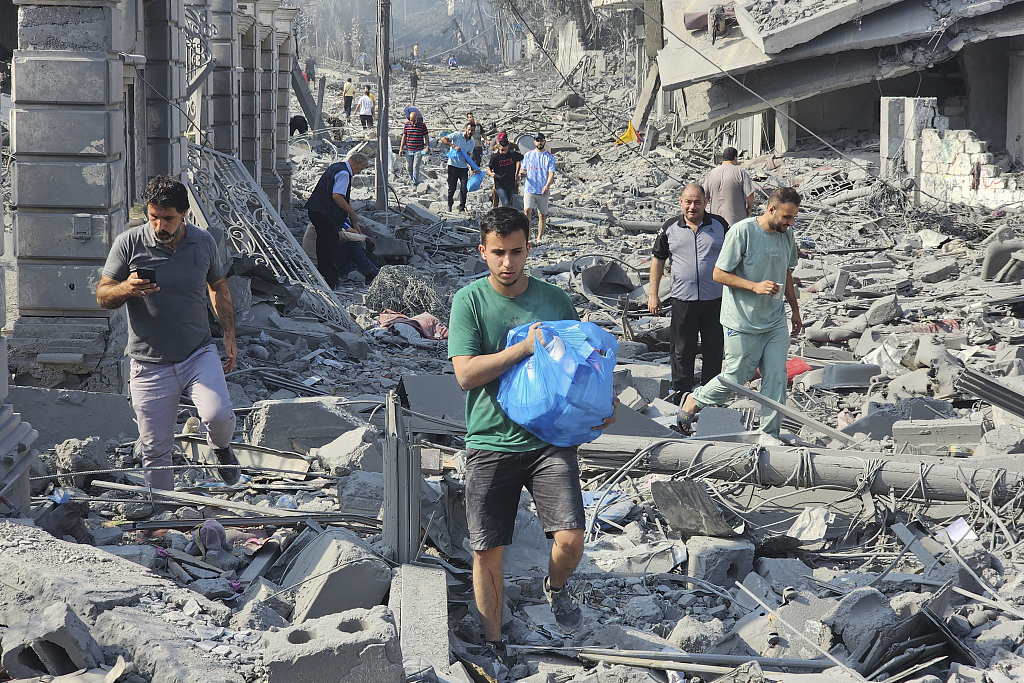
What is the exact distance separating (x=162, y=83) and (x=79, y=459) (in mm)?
5820

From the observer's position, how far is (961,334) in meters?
9.02

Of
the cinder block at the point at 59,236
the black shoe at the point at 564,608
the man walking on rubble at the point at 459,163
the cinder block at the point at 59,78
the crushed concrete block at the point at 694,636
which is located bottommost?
the crushed concrete block at the point at 694,636

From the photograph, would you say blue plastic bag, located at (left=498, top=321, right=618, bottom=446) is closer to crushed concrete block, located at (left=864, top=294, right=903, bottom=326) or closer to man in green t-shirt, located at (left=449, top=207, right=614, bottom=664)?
man in green t-shirt, located at (left=449, top=207, right=614, bottom=664)

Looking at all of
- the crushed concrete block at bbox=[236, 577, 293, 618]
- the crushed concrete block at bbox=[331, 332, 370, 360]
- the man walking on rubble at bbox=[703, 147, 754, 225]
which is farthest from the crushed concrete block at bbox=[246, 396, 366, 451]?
the man walking on rubble at bbox=[703, 147, 754, 225]

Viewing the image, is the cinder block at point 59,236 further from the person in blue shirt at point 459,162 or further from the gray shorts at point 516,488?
the person in blue shirt at point 459,162

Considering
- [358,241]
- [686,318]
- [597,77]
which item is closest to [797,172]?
[358,241]

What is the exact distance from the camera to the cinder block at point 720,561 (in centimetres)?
461

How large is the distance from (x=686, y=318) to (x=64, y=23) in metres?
5.16

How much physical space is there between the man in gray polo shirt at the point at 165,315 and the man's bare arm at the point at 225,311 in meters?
0.14

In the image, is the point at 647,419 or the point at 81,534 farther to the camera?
the point at 647,419

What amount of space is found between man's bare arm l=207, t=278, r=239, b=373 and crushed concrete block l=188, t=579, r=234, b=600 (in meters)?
1.32

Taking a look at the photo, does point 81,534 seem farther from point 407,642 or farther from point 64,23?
point 64,23

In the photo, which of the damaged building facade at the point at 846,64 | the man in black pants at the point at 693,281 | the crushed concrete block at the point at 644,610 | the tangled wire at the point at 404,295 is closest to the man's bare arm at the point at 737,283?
the man in black pants at the point at 693,281

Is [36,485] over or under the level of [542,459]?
under
